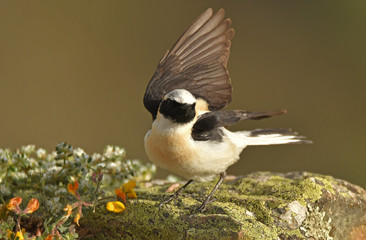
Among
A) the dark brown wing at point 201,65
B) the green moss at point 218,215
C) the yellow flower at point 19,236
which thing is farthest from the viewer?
the dark brown wing at point 201,65

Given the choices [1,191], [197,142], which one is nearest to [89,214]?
[1,191]

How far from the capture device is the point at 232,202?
2.46m

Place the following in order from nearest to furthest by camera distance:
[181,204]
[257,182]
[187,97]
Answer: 1. [187,97]
2. [181,204]
3. [257,182]

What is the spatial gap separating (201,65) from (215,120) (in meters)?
0.58

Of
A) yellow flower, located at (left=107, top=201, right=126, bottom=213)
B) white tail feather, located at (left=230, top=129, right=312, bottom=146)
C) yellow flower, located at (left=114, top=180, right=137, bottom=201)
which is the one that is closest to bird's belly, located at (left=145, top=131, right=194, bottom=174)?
yellow flower, located at (left=114, top=180, right=137, bottom=201)

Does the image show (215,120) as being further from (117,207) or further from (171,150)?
(117,207)

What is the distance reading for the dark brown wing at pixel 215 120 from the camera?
239cm

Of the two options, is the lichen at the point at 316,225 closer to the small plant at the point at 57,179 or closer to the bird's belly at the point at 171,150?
the bird's belly at the point at 171,150

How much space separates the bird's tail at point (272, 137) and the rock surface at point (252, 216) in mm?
237

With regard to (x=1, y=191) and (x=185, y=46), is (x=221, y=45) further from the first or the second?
(x=1, y=191)

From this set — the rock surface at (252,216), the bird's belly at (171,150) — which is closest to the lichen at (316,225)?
the rock surface at (252,216)

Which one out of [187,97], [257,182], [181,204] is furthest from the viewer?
[257,182]

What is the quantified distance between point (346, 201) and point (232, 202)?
582mm

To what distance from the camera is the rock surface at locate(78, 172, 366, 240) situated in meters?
2.17
